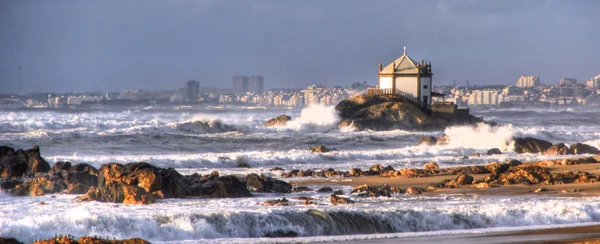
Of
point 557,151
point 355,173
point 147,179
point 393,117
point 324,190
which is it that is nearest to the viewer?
point 147,179

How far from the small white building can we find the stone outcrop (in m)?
1.07

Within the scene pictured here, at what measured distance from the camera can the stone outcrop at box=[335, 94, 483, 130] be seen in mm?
54594

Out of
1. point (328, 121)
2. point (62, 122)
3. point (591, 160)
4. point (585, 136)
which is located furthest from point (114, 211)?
point (62, 122)

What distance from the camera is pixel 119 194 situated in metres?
17.0

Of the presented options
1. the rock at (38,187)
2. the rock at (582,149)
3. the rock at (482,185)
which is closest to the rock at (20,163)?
the rock at (38,187)

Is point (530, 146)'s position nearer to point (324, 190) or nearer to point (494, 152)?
point (494, 152)

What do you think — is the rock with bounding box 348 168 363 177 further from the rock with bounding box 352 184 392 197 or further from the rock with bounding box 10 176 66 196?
the rock with bounding box 10 176 66 196

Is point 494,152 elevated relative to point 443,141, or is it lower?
lower

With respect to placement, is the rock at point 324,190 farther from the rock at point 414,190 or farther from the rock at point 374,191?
the rock at point 414,190

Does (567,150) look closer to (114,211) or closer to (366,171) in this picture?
(366,171)

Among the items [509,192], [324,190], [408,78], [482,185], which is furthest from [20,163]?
[408,78]

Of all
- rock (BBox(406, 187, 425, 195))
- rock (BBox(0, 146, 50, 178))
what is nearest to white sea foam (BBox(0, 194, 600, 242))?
rock (BBox(406, 187, 425, 195))

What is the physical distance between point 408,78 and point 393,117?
279 centimetres

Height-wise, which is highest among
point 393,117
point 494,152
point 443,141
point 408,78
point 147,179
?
point 408,78
